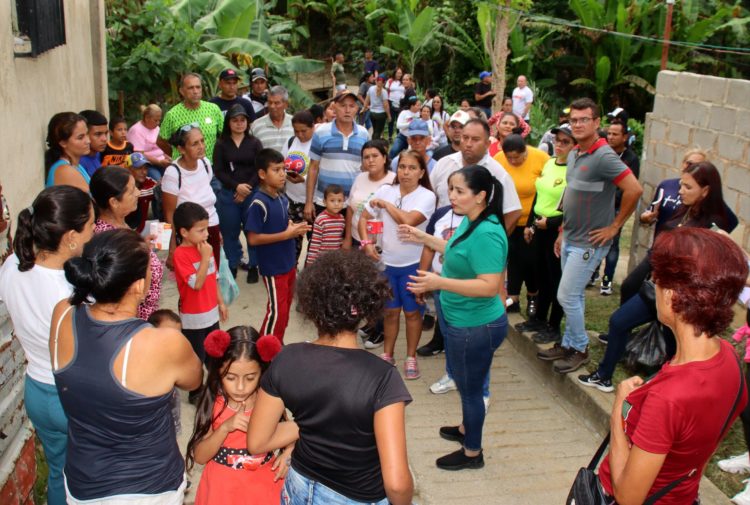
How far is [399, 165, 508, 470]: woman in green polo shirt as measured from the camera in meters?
3.74

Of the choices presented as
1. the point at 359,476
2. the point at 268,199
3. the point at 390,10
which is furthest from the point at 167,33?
the point at 390,10

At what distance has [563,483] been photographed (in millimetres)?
4309

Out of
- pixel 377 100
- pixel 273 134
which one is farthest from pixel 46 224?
pixel 377 100

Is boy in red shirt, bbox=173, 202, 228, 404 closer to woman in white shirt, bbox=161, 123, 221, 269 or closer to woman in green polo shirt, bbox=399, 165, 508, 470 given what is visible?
woman in white shirt, bbox=161, 123, 221, 269

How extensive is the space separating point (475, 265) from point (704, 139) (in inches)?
148

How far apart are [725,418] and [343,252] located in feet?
4.70

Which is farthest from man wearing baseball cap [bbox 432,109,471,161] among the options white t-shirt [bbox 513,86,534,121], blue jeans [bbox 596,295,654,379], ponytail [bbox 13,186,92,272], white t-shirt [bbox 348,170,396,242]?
white t-shirt [bbox 513,86,534,121]

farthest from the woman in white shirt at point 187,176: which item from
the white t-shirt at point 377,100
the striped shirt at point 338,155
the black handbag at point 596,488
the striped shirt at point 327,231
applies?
the white t-shirt at point 377,100

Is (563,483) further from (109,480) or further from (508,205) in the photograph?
(109,480)

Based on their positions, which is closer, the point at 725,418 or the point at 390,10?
the point at 725,418

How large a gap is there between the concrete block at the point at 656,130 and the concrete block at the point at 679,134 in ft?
0.35

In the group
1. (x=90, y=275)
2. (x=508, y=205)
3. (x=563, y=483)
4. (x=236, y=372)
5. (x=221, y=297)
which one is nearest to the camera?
(x=90, y=275)

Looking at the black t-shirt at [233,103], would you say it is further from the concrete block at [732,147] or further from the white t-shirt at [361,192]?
the concrete block at [732,147]

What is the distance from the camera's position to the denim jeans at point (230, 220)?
686cm
